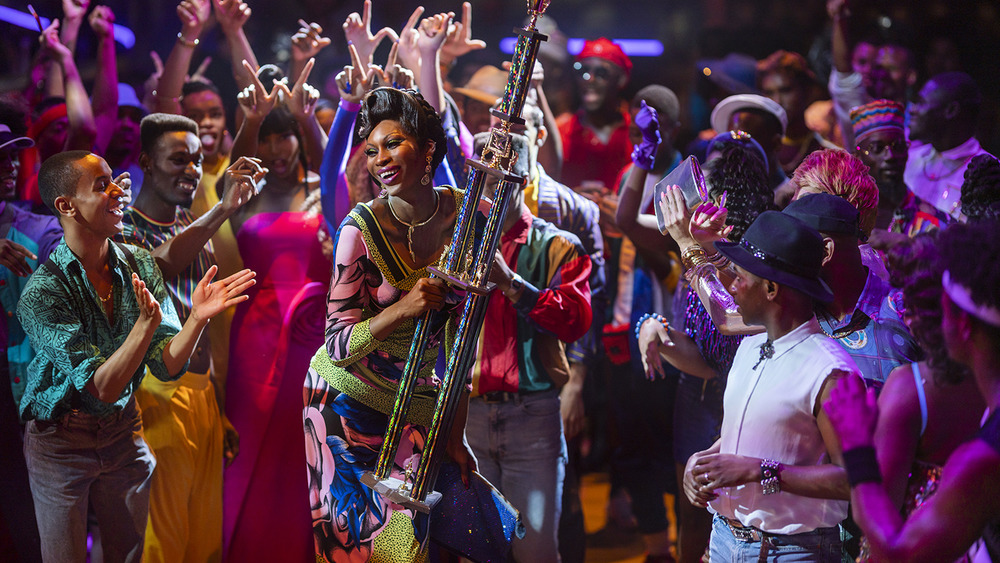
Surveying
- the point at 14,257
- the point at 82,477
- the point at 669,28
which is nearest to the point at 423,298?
the point at 82,477

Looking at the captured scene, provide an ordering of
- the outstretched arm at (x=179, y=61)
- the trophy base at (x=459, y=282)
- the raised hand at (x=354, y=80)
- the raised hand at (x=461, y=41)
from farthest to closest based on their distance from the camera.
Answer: the outstretched arm at (x=179, y=61), the raised hand at (x=461, y=41), the raised hand at (x=354, y=80), the trophy base at (x=459, y=282)

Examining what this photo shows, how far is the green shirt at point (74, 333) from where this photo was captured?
290 centimetres

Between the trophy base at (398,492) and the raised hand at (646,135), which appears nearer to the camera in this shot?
the trophy base at (398,492)

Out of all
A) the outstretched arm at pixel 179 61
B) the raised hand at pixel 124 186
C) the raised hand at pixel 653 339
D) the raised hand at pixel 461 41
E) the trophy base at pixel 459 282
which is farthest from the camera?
the outstretched arm at pixel 179 61

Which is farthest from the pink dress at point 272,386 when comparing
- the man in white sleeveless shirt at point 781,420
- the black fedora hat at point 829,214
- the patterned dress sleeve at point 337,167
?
the black fedora hat at point 829,214

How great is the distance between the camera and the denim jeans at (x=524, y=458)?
3.36m

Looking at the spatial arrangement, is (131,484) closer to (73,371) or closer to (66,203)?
(73,371)

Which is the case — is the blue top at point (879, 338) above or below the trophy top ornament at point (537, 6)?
below

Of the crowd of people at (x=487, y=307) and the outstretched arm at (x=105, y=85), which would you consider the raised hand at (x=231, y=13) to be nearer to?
the crowd of people at (x=487, y=307)

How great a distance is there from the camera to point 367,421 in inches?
110

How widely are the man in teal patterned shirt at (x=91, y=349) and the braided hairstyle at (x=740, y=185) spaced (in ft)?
6.13

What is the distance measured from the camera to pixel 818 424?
2.21 metres

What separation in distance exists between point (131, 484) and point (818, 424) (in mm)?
2603

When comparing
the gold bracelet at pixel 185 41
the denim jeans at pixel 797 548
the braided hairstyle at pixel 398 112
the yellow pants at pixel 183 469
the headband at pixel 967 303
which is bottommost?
the yellow pants at pixel 183 469
